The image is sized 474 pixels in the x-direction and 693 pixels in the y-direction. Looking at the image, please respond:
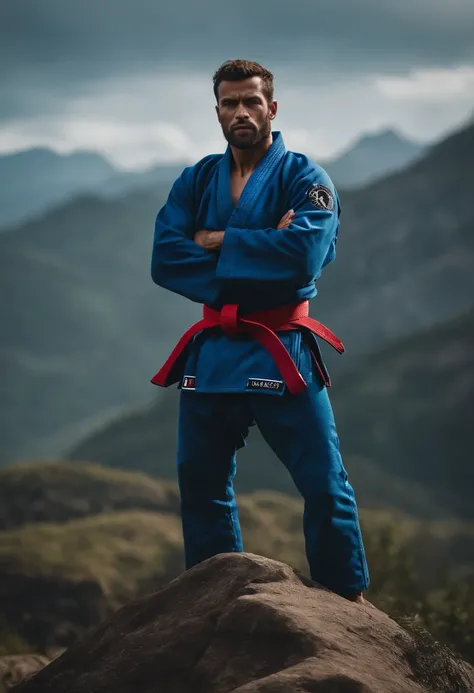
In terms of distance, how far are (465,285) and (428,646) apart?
91.5 feet

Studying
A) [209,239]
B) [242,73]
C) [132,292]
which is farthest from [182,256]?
[132,292]

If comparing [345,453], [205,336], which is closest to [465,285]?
[345,453]

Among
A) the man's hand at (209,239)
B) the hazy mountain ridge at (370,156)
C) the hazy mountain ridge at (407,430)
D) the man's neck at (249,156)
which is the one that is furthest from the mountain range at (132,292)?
the man's hand at (209,239)

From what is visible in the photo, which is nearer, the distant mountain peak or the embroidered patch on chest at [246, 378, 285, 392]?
the embroidered patch on chest at [246, 378, 285, 392]

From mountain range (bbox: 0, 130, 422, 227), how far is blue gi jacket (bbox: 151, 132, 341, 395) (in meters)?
56.2

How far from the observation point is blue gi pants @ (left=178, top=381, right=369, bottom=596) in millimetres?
3789

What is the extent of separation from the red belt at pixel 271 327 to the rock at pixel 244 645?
2.60 ft

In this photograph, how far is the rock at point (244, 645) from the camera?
3162mm

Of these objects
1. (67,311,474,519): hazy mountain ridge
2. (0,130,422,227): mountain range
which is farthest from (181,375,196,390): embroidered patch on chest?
(0,130,422,227): mountain range

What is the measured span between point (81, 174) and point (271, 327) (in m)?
83.2

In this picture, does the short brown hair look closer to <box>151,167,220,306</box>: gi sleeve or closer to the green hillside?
<box>151,167,220,306</box>: gi sleeve

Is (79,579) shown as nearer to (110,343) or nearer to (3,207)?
(110,343)

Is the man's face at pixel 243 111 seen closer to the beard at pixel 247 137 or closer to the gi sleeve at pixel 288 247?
the beard at pixel 247 137

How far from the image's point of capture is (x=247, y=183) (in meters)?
3.98
